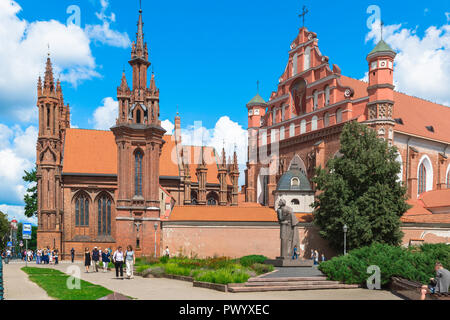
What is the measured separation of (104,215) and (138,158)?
40.0 feet

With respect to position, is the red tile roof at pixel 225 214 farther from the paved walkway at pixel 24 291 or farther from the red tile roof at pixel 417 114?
the paved walkway at pixel 24 291

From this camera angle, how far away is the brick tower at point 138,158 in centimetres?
3750

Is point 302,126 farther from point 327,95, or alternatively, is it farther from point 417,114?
point 417,114

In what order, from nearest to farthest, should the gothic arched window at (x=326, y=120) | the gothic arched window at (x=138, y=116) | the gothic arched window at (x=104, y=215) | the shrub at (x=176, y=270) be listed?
1. the shrub at (x=176, y=270)
2. the gothic arched window at (x=138, y=116)
3. the gothic arched window at (x=326, y=120)
4. the gothic arched window at (x=104, y=215)

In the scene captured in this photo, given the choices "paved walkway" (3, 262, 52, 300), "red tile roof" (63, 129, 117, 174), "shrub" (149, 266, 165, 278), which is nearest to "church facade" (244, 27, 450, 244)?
"red tile roof" (63, 129, 117, 174)

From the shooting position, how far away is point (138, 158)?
39.2m

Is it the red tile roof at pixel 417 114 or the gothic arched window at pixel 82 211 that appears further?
the gothic arched window at pixel 82 211

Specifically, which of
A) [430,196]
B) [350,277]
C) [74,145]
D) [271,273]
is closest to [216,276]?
[271,273]

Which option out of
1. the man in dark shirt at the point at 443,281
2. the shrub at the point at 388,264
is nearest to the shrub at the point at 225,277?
the shrub at the point at 388,264

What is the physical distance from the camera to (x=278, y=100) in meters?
50.5

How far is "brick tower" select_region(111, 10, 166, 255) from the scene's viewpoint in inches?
1476

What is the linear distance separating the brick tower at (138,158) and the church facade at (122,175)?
0.09 metres

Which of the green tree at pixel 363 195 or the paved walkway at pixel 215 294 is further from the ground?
the green tree at pixel 363 195
